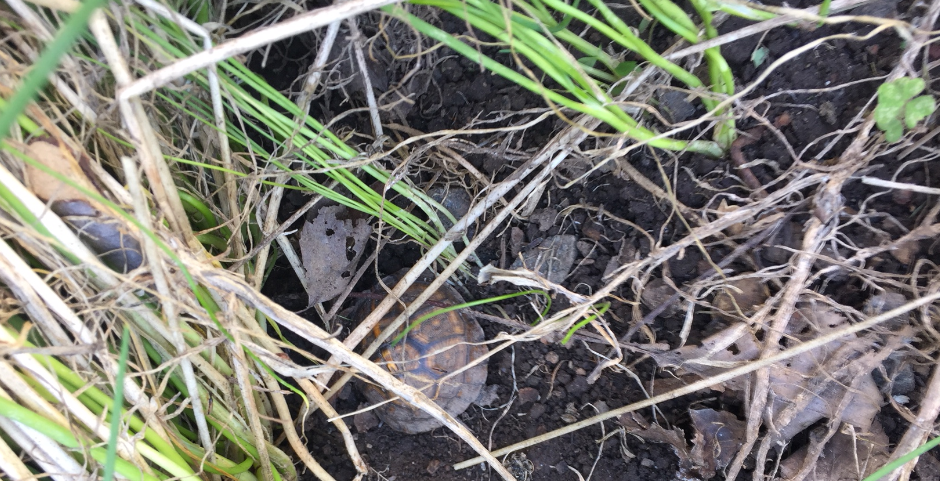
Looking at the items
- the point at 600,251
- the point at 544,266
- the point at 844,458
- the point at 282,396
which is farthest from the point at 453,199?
the point at 844,458

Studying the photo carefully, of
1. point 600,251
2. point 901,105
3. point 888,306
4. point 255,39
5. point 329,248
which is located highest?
point 255,39

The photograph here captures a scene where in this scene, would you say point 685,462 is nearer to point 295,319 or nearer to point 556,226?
point 556,226

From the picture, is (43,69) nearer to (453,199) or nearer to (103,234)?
(103,234)

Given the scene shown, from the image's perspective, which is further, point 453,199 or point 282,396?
point 453,199

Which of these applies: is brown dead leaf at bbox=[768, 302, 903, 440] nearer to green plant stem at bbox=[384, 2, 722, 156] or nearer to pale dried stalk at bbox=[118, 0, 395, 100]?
green plant stem at bbox=[384, 2, 722, 156]

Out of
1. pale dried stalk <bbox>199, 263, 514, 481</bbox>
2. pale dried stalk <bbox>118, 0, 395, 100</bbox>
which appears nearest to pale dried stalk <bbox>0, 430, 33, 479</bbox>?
pale dried stalk <bbox>199, 263, 514, 481</bbox>

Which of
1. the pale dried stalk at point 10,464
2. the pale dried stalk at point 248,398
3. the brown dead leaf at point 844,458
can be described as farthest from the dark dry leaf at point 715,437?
the pale dried stalk at point 10,464
